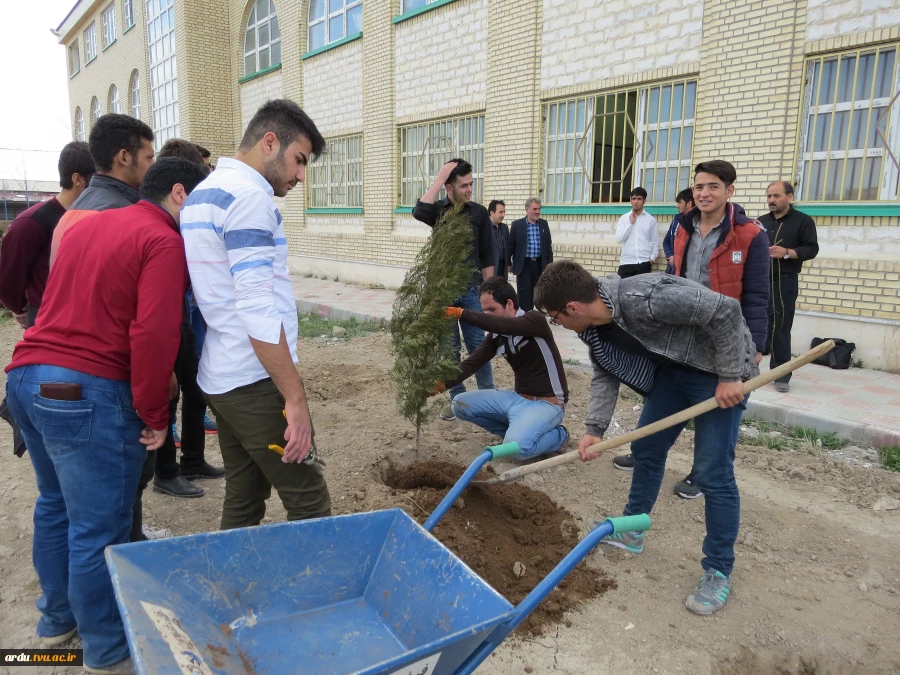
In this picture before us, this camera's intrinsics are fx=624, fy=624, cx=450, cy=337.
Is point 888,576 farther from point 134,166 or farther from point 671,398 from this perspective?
point 134,166

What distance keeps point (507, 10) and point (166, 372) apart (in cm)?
961

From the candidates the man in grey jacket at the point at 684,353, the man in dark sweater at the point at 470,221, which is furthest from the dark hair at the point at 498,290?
the man in grey jacket at the point at 684,353

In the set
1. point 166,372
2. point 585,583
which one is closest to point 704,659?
point 585,583

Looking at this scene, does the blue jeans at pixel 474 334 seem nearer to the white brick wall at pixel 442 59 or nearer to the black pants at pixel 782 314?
the black pants at pixel 782 314

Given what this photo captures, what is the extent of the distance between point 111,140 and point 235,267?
1.27m

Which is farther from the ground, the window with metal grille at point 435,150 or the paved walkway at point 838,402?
the window with metal grille at point 435,150

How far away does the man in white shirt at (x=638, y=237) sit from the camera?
7.99m

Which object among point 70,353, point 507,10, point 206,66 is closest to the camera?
point 70,353

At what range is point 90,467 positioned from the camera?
215 cm

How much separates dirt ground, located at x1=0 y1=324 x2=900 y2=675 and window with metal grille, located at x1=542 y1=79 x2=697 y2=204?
4.30 meters

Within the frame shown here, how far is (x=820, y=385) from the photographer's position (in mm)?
5891

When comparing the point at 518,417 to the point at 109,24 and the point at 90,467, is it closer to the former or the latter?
the point at 90,467

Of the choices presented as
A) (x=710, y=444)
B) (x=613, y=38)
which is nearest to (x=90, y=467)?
(x=710, y=444)

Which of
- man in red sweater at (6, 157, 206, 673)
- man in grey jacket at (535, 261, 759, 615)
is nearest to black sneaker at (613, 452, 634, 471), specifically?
man in grey jacket at (535, 261, 759, 615)
